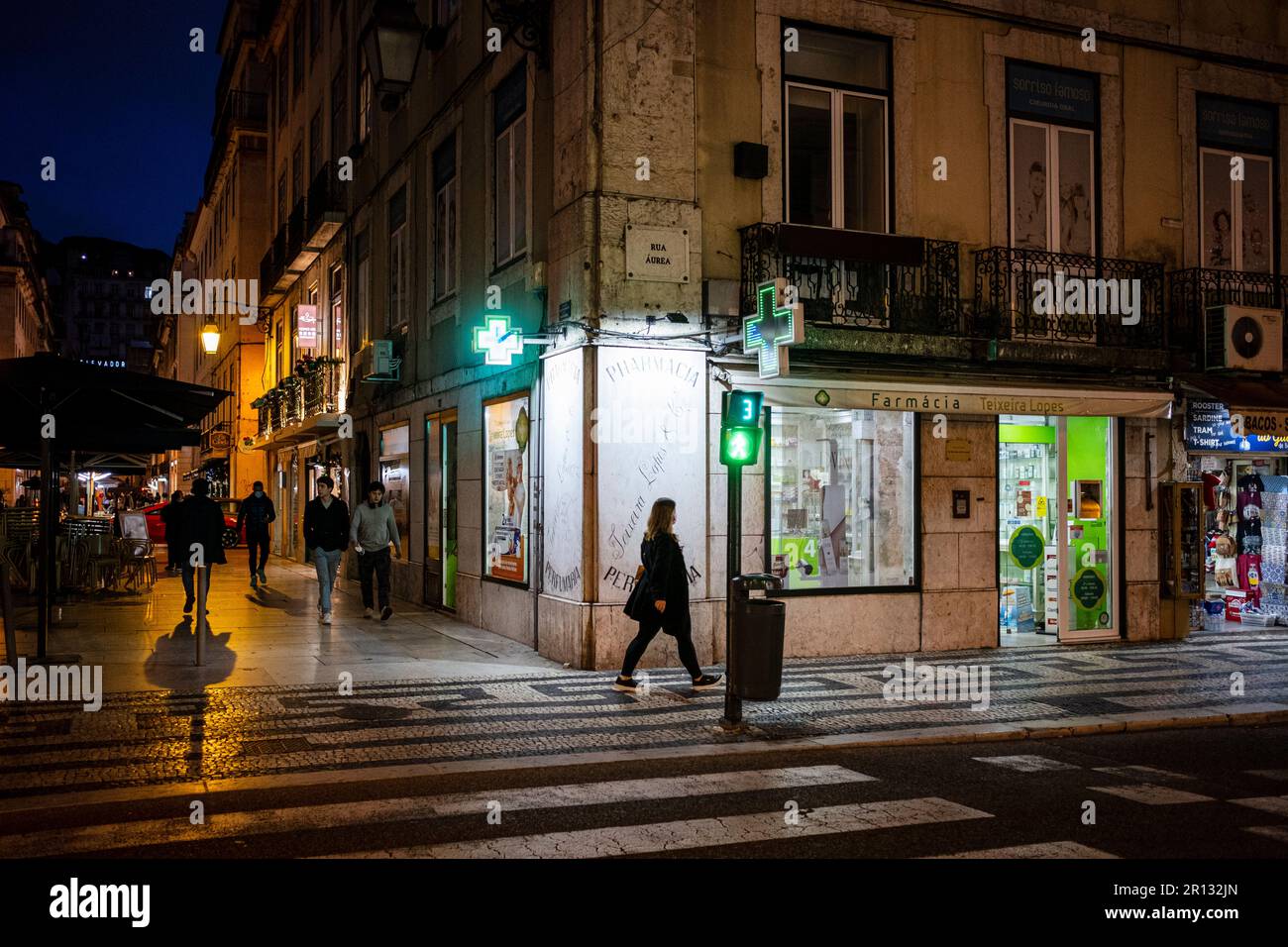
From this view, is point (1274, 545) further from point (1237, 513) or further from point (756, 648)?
point (756, 648)

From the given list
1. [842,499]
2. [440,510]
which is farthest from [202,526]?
[842,499]

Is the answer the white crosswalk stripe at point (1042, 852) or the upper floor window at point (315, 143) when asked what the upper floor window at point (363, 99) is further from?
the white crosswalk stripe at point (1042, 852)

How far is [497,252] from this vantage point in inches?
625

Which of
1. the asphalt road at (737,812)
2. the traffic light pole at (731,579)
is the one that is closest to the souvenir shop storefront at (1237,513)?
the asphalt road at (737,812)

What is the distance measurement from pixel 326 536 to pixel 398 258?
23.1ft

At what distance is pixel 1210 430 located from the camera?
15.7 meters

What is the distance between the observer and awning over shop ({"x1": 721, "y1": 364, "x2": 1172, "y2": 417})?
13047mm

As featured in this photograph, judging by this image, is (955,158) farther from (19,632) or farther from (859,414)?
(19,632)

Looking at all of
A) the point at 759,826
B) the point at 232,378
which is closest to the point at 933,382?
the point at 759,826

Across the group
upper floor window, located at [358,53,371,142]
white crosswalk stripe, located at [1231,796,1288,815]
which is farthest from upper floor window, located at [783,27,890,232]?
upper floor window, located at [358,53,371,142]

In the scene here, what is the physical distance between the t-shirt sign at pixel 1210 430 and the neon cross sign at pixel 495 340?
9.24 metres

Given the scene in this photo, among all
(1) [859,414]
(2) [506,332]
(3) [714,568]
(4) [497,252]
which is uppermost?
(4) [497,252]

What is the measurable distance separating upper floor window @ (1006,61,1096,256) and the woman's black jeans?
752 centimetres
